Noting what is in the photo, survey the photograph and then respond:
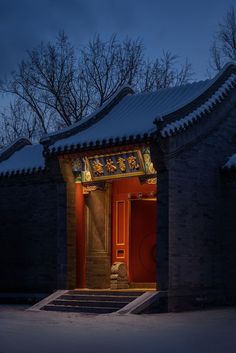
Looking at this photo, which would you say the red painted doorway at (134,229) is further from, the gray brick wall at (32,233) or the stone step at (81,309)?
the stone step at (81,309)

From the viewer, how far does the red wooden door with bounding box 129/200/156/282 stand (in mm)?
17719

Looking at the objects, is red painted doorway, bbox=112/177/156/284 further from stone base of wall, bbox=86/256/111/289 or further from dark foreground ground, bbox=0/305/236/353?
dark foreground ground, bbox=0/305/236/353

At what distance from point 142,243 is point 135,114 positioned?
126 inches

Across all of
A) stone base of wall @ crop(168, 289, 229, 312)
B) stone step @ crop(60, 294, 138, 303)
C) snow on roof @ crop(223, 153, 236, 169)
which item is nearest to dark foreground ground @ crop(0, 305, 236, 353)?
stone base of wall @ crop(168, 289, 229, 312)

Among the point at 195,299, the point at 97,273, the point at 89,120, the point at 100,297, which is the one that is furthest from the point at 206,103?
the point at 97,273

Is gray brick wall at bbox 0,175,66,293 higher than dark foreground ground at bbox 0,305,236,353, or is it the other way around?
gray brick wall at bbox 0,175,66,293

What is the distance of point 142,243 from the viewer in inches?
704

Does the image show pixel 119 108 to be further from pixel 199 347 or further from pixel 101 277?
pixel 199 347

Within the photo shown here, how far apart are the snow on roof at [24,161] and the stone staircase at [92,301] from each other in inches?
144

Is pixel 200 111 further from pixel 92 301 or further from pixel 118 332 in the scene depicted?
pixel 118 332

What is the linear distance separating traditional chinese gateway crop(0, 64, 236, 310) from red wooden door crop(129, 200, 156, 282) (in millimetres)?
25

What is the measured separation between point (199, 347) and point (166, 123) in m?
6.50

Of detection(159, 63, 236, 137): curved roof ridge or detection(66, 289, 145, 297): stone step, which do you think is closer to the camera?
detection(159, 63, 236, 137): curved roof ridge

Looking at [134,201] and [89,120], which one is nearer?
[89,120]
